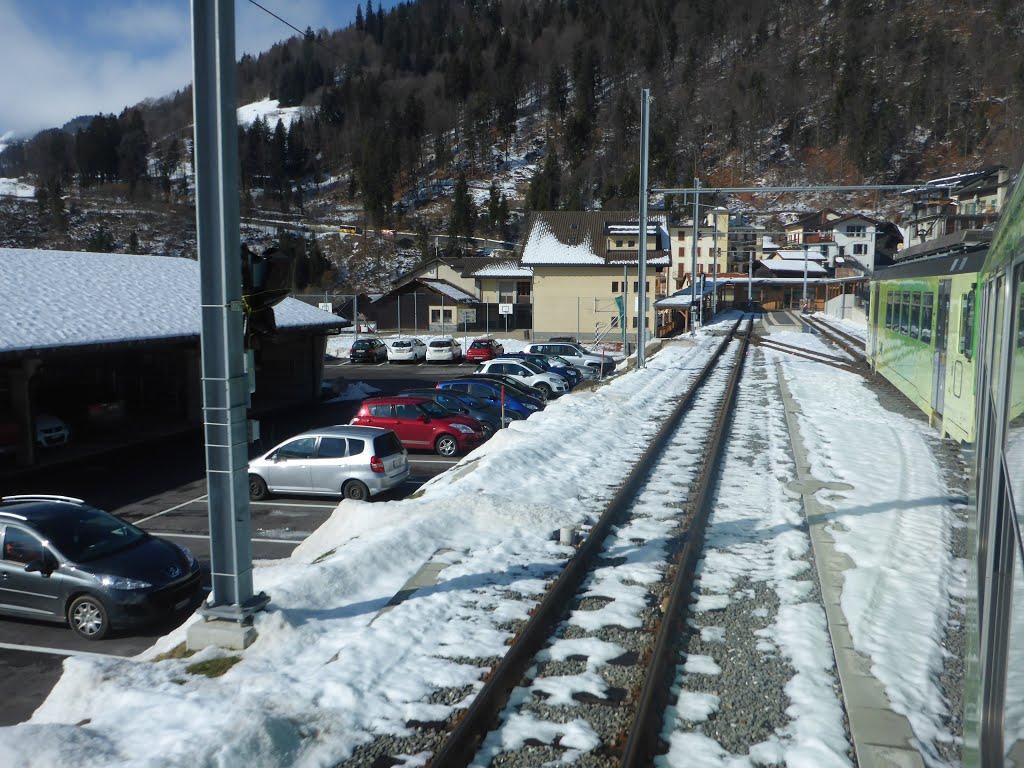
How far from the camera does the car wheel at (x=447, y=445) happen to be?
19.5 metres

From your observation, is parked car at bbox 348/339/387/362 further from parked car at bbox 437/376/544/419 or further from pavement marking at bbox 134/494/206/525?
pavement marking at bbox 134/494/206/525

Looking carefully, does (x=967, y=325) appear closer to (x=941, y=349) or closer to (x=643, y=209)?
(x=941, y=349)

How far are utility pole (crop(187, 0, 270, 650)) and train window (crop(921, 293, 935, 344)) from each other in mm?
13704

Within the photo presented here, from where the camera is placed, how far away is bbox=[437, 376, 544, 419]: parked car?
922 inches

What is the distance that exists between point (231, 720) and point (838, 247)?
11846 centimetres

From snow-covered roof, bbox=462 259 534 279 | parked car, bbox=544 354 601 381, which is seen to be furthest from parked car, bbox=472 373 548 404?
snow-covered roof, bbox=462 259 534 279

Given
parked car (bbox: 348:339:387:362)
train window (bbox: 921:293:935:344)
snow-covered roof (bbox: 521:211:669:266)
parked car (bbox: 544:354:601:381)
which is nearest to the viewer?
train window (bbox: 921:293:935:344)

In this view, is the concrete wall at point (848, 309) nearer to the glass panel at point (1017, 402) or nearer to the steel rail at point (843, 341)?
the steel rail at point (843, 341)

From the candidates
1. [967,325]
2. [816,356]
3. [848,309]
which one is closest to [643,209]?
[816,356]

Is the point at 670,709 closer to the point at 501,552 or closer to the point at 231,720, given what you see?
the point at 231,720

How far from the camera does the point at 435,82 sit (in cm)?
18575

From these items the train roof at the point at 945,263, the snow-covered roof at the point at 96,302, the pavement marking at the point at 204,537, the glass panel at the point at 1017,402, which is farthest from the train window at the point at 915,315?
the glass panel at the point at 1017,402

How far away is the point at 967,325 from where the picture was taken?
42.5 feet

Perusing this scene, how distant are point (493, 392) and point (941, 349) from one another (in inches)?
476
